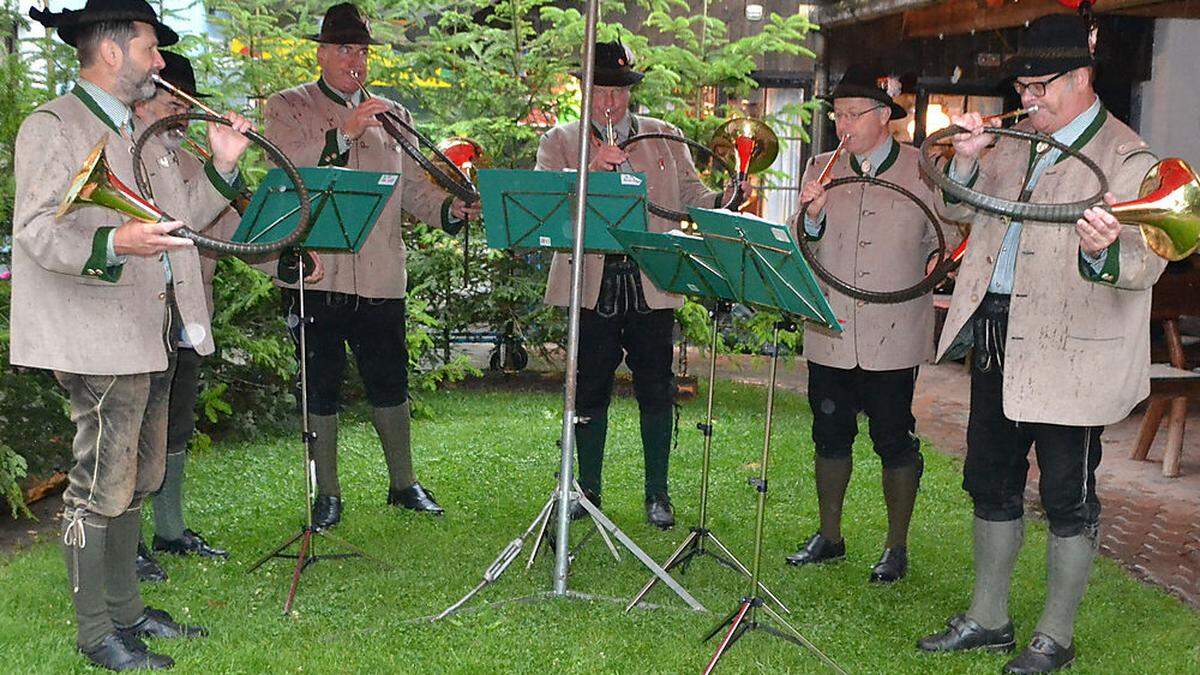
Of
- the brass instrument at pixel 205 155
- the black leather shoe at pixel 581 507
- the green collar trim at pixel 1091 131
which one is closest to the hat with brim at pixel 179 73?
the brass instrument at pixel 205 155

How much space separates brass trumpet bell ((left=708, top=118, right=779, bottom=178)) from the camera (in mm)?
5664

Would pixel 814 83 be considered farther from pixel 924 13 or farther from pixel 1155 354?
pixel 1155 354

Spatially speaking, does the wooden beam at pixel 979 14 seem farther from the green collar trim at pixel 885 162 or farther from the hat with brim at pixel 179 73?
the hat with brim at pixel 179 73

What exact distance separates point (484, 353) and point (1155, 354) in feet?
19.2

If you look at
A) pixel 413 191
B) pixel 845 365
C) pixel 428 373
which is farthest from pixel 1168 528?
pixel 428 373

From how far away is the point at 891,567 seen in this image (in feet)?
Answer: 17.5

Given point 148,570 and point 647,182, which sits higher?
point 647,182

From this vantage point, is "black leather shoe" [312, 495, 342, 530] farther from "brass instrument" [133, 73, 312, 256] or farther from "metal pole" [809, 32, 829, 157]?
"metal pole" [809, 32, 829, 157]

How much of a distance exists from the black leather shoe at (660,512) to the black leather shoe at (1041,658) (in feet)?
6.81

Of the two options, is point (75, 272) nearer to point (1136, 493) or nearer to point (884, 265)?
point (884, 265)

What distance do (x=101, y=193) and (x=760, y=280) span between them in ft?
6.72

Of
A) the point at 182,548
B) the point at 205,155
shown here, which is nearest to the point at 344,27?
the point at 205,155

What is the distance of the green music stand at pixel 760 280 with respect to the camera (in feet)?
12.3

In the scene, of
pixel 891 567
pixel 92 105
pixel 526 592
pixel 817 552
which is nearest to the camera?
pixel 92 105
